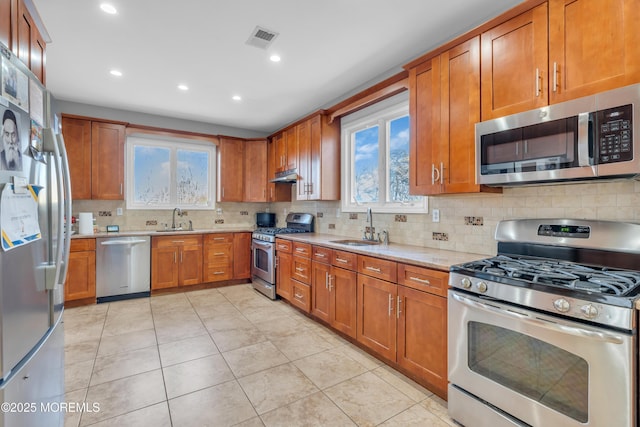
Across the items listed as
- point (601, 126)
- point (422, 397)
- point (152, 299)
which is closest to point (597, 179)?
point (601, 126)

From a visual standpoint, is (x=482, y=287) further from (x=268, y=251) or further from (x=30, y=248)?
(x=268, y=251)

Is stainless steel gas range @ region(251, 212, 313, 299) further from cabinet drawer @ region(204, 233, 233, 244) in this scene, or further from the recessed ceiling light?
the recessed ceiling light

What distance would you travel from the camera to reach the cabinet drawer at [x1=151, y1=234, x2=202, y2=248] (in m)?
4.35

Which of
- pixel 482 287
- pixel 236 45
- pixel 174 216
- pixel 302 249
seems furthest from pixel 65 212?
pixel 174 216

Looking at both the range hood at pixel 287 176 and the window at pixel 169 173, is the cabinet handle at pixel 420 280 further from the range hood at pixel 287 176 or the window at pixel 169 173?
the window at pixel 169 173

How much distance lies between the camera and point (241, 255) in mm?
4988

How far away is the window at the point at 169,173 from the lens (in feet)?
15.6

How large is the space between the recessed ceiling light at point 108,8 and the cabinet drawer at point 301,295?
299 centimetres

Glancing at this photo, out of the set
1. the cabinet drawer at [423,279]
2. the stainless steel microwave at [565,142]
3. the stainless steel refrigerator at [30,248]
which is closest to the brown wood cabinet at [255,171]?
the cabinet drawer at [423,279]

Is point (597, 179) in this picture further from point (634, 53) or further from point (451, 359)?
point (451, 359)

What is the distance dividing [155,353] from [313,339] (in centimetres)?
141

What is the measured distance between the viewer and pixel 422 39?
2.63m

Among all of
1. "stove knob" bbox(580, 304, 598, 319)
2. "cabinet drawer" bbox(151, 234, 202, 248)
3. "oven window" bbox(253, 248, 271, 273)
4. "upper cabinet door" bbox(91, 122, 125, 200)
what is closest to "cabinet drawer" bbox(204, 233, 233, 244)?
"cabinet drawer" bbox(151, 234, 202, 248)

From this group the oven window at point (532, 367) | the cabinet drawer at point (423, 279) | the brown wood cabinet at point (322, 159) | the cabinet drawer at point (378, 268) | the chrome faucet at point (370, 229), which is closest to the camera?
the oven window at point (532, 367)
